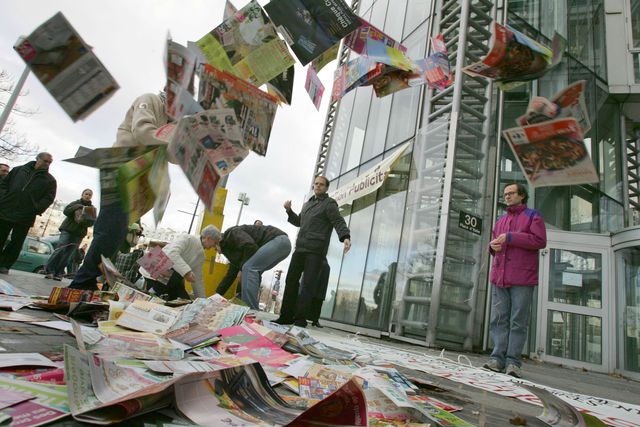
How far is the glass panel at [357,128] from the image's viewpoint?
8.02 metres

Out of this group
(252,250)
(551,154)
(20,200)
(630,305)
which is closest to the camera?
(551,154)

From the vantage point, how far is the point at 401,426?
0.93m

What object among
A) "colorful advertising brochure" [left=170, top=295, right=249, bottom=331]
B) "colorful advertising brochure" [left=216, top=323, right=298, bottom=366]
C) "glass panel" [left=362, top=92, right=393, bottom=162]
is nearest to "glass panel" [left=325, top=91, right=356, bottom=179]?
"glass panel" [left=362, top=92, right=393, bottom=162]

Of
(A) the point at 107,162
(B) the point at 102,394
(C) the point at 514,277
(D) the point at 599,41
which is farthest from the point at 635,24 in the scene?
(B) the point at 102,394

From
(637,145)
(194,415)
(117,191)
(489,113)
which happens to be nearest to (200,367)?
(194,415)

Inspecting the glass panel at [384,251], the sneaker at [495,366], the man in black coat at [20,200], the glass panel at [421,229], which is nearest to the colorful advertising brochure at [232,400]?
the sneaker at [495,366]

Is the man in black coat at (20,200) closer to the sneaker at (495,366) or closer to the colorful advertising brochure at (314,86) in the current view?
the colorful advertising brochure at (314,86)

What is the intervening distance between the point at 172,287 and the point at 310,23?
118 inches

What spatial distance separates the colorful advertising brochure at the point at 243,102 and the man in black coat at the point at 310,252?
2.37 m

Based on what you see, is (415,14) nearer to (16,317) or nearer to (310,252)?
(310,252)

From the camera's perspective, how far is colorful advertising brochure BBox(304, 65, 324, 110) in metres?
2.11

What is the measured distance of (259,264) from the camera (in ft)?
12.9

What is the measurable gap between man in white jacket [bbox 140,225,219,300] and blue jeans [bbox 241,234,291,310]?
424 mm

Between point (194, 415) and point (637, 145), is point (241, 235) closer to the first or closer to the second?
point (194, 415)
